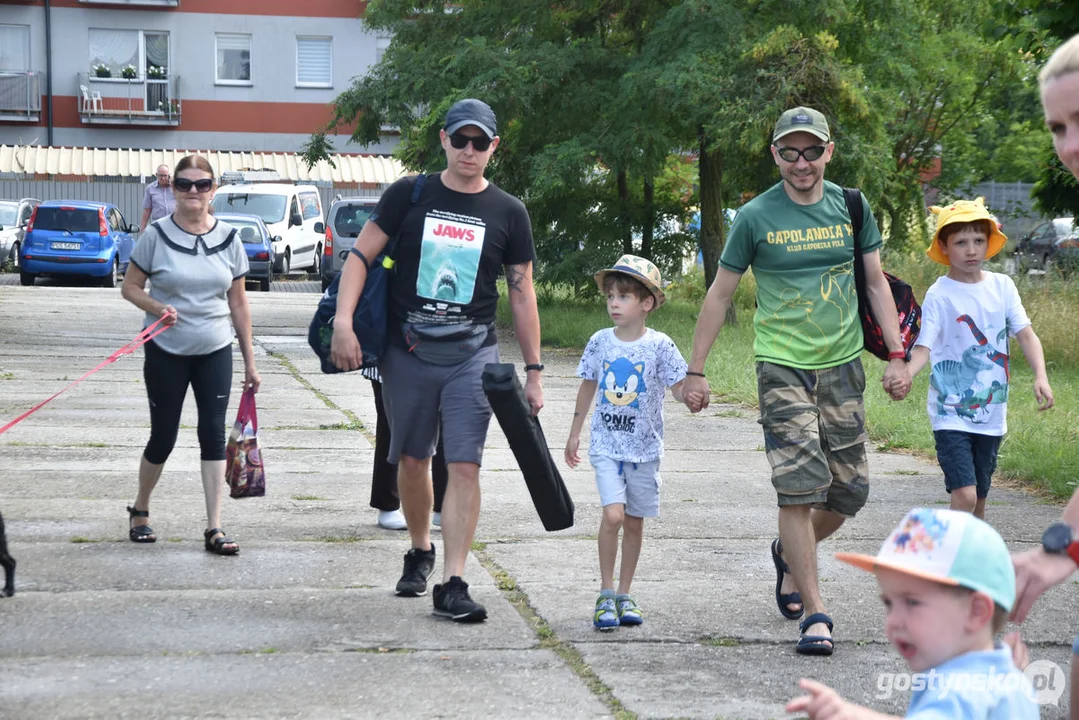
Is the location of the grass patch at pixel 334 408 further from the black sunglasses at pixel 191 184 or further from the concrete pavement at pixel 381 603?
the black sunglasses at pixel 191 184

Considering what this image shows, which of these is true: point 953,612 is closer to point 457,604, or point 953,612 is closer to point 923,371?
point 457,604

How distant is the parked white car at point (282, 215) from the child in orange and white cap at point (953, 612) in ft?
105

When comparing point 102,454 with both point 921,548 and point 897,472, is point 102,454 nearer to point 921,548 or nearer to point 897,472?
point 897,472

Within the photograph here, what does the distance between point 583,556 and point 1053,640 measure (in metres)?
2.22

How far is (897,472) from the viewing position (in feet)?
32.1

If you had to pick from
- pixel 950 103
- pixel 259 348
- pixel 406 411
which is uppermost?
pixel 950 103

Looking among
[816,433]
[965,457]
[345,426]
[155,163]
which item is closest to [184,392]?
[816,433]

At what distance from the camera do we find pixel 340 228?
29.6 m

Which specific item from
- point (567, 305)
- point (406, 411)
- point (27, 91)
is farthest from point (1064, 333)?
point (27, 91)

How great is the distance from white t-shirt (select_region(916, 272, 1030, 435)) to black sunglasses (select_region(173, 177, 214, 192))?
130 inches

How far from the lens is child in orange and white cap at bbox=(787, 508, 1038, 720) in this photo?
246cm

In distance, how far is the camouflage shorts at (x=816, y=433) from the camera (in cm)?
557

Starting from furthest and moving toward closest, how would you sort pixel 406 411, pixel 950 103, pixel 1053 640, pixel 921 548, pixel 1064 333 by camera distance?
pixel 950 103 → pixel 1064 333 → pixel 406 411 → pixel 1053 640 → pixel 921 548

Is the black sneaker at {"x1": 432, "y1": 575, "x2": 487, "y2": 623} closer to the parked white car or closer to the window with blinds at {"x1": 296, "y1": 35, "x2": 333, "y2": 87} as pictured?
the parked white car
